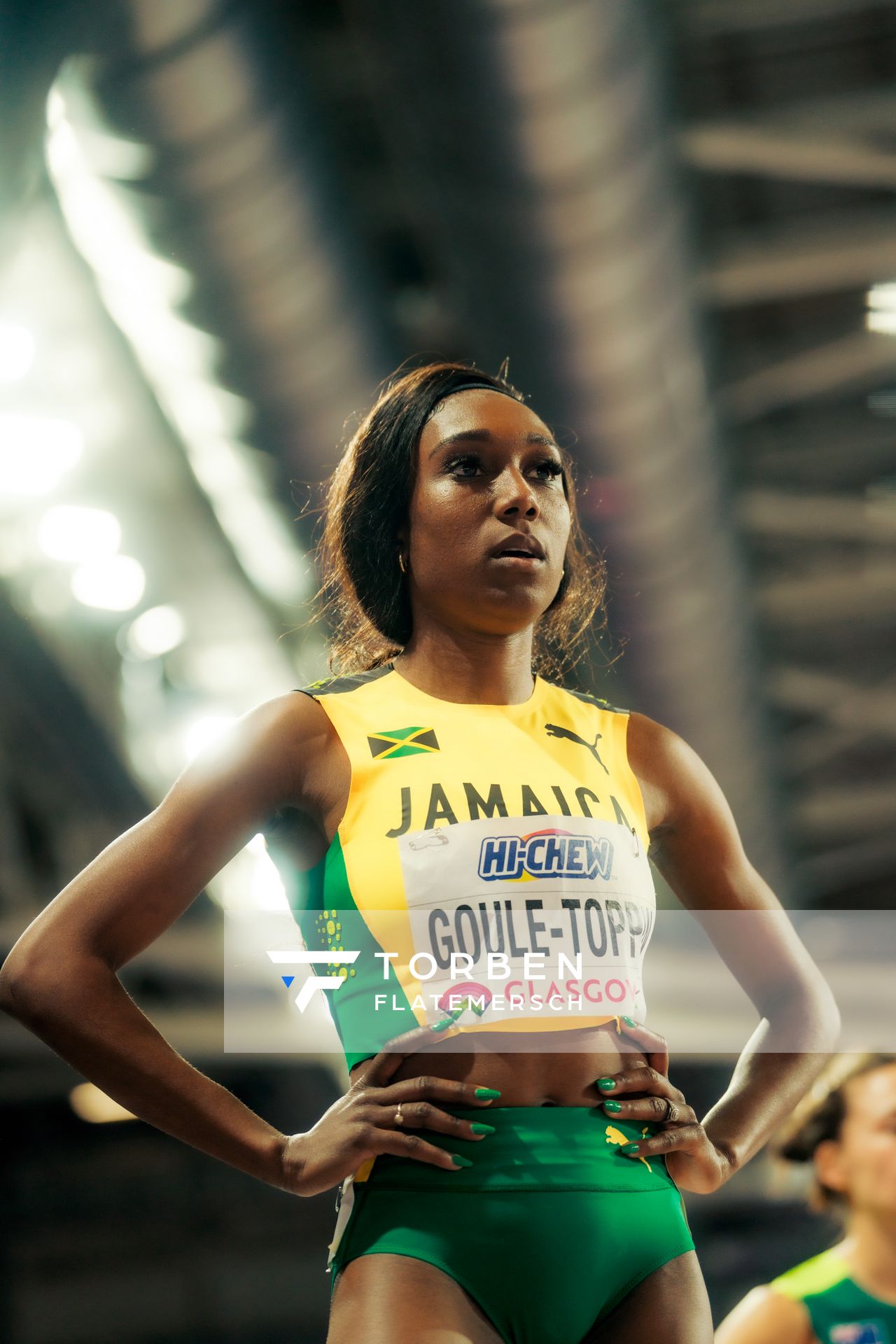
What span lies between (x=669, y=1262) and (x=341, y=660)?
75 cm

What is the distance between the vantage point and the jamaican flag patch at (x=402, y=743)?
1.28 metres

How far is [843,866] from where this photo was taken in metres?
6.68

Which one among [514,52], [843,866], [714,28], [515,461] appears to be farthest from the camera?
[843,866]

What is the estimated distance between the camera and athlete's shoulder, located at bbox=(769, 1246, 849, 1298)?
6.59ft

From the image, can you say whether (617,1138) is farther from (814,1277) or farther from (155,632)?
(155,632)

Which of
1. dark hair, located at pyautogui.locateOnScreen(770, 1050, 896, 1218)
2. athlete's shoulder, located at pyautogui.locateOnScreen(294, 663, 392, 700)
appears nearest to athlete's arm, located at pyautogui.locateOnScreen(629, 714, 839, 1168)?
athlete's shoulder, located at pyautogui.locateOnScreen(294, 663, 392, 700)

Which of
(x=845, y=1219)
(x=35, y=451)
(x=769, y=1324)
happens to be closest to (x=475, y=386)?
(x=769, y=1324)

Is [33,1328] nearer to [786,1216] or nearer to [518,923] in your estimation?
[786,1216]

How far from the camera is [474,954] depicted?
1.19m

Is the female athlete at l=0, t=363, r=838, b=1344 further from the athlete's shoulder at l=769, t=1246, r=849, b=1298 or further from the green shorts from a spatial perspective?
the athlete's shoulder at l=769, t=1246, r=849, b=1298

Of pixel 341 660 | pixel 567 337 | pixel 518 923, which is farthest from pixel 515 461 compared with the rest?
pixel 567 337

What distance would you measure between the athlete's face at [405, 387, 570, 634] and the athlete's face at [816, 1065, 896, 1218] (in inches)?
50.5

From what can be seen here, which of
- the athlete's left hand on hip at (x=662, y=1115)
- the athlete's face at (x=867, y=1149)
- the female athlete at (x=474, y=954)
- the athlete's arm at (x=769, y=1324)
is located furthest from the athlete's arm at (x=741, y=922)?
the athlete's face at (x=867, y=1149)

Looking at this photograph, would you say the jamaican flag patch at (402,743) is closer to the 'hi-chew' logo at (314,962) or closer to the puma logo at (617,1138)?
the 'hi-chew' logo at (314,962)
